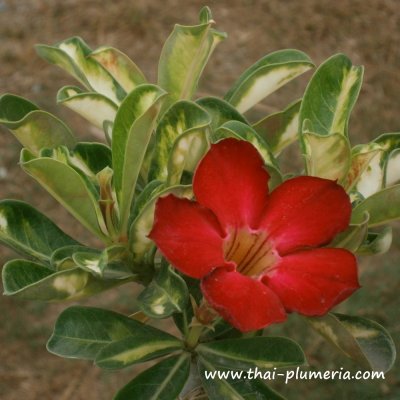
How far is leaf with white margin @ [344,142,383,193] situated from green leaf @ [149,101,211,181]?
0.16 m

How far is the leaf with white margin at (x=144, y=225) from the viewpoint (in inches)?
25.6

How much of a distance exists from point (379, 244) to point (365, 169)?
0.10 m

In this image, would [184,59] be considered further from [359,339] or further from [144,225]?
[359,339]

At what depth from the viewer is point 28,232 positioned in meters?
0.76

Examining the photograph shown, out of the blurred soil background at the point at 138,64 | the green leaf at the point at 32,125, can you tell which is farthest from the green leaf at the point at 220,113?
the blurred soil background at the point at 138,64

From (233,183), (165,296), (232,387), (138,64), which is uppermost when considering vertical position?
(233,183)

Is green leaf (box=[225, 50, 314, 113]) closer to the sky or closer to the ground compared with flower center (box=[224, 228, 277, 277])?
closer to the sky

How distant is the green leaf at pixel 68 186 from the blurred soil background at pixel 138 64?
1.45m

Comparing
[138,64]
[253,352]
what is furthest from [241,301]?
[138,64]

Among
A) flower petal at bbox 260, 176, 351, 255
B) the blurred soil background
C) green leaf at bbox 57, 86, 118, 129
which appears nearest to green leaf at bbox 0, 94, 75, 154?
green leaf at bbox 57, 86, 118, 129

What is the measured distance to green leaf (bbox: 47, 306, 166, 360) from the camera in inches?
28.0

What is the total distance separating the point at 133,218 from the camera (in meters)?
0.73

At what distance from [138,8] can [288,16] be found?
0.57m

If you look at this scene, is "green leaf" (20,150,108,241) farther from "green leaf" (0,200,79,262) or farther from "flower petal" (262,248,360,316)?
"flower petal" (262,248,360,316)
